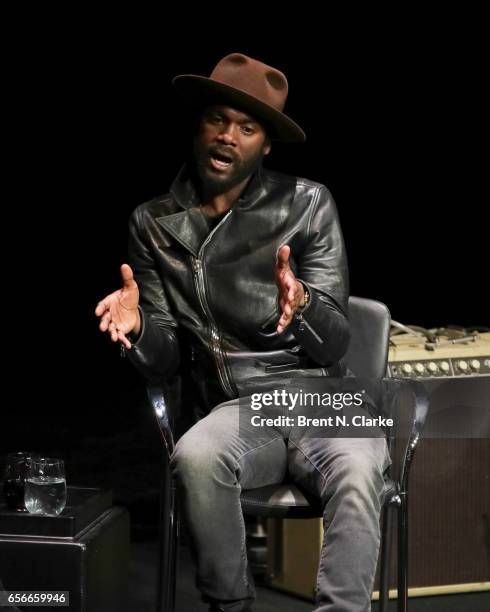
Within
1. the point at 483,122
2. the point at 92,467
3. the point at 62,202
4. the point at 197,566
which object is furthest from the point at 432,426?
the point at 62,202

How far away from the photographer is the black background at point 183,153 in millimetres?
5730

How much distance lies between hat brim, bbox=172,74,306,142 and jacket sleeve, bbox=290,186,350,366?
18cm

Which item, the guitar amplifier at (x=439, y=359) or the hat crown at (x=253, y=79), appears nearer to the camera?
the hat crown at (x=253, y=79)

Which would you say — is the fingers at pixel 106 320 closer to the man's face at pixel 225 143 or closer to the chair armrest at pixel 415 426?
the man's face at pixel 225 143

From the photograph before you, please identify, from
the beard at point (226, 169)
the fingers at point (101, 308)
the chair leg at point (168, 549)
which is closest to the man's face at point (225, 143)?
the beard at point (226, 169)

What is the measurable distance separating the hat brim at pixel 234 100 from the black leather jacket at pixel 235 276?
0.13 m

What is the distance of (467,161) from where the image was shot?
239 inches

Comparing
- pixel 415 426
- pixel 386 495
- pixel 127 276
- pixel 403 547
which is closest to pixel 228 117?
pixel 127 276

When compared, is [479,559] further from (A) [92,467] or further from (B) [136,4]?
(B) [136,4]

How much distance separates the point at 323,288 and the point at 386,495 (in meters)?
0.53

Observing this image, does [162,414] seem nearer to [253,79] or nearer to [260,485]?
[260,485]

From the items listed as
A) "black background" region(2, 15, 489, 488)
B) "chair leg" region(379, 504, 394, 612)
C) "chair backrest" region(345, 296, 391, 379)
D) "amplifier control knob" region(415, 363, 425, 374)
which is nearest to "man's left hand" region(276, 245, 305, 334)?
"chair backrest" region(345, 296, 391, 379)

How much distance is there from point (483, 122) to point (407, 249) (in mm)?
734

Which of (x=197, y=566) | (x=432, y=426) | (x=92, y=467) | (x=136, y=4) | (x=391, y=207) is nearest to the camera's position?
(x=197, y=566)
